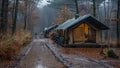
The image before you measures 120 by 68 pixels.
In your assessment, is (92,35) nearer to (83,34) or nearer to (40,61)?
(83,34)

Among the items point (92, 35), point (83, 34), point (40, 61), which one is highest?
point (83, 34)

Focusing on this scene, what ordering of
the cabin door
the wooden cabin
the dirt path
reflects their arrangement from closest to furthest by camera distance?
the dirt path
the wooden cabin
the cabin door

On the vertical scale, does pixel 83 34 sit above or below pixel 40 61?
above

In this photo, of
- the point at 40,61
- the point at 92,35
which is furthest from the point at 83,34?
the point at 40,61

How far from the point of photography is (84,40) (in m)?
37.2

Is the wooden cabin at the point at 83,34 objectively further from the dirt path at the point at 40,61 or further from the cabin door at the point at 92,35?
the dirt path at the point at 40,61

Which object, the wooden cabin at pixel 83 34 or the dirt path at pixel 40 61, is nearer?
the dirt path at pixel 40 61

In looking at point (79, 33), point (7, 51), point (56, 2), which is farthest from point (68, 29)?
point (56, 2)

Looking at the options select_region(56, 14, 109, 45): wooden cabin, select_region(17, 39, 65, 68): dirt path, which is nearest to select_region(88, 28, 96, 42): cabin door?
select_region(56, 14, 109, 45): wooden cabin

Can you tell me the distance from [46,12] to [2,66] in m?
129

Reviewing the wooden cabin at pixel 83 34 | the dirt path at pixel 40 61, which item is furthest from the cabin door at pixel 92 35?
the dirt path at pixel 40 61

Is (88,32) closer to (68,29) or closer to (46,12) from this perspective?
(68,29)

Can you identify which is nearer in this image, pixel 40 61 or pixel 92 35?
pixel 40 61

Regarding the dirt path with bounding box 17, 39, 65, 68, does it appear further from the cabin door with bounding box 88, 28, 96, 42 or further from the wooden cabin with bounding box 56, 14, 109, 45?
the cabin door with bounding box 88, 28, 96, 42
